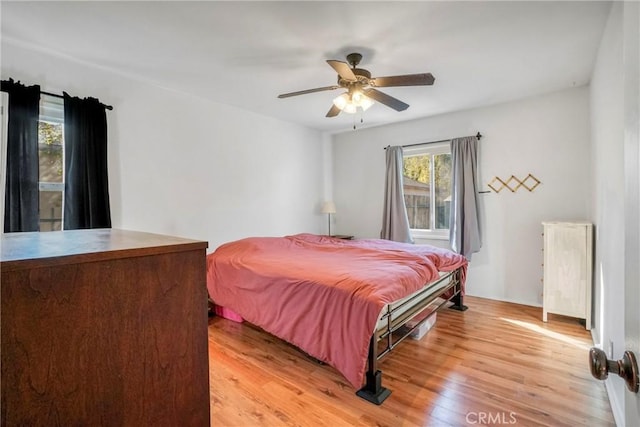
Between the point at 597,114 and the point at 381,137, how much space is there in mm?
2636

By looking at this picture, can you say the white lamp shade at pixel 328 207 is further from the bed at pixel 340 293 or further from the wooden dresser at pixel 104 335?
the wooden dresser at pixel 104 335

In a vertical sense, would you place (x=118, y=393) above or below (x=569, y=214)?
below

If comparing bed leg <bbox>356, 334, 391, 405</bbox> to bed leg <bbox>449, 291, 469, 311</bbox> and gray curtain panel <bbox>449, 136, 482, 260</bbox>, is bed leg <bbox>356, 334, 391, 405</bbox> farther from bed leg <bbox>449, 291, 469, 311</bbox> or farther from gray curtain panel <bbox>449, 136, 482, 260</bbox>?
gray curtain panel <bbox>449, 136, 482, 260</bbox>

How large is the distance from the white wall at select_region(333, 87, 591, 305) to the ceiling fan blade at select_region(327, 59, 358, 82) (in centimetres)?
239

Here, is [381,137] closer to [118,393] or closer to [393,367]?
[393,367]

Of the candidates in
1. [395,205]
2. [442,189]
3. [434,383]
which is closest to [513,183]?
[442,189]

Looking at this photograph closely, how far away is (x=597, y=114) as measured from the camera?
104 inches

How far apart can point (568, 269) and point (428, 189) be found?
192cm

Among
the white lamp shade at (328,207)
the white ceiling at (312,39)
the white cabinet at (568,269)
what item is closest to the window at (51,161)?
the white ceiling at (312,39)

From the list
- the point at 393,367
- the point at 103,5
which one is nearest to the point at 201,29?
the point at 103,5

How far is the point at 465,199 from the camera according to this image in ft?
12.7

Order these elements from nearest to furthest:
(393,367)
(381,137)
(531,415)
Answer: (531,415) → (393,367) → (381,137)

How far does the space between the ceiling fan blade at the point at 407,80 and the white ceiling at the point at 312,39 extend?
0.28 meters

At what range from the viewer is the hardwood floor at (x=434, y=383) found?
1.75 m
